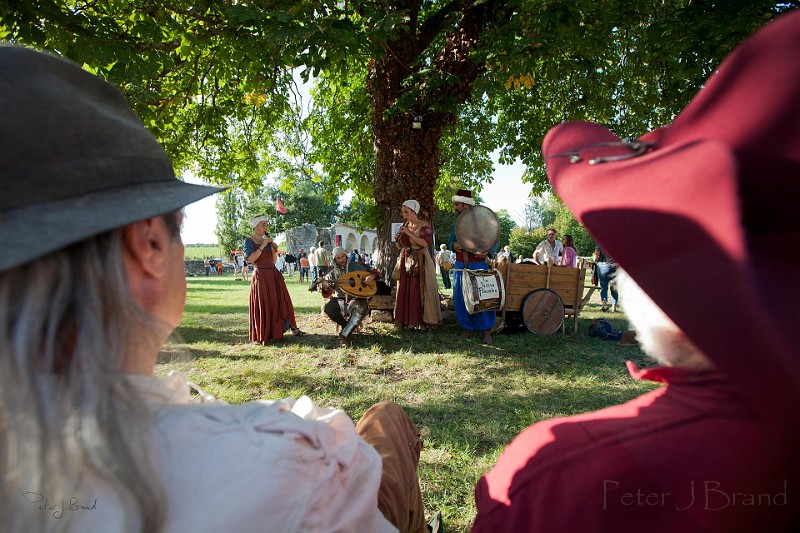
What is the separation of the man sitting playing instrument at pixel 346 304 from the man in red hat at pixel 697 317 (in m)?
5.73

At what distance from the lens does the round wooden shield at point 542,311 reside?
7.19 m

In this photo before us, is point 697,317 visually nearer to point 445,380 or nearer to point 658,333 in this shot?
point 658,333

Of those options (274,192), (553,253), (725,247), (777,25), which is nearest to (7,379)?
(725,247)

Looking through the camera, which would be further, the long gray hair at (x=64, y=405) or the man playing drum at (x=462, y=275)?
the man playing drum at (x=462, y=275)

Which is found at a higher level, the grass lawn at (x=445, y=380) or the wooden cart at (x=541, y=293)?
the wooden cart at (x=541, y=293)

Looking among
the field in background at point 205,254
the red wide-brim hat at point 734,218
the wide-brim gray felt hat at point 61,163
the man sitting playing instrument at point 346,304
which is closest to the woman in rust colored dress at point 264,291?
the man sitting playing instrument at point 346,304

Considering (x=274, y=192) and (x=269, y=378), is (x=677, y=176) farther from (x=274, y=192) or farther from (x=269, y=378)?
(x=274, y=192)

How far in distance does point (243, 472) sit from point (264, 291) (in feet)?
21.5

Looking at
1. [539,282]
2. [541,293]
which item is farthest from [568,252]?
[541,293]

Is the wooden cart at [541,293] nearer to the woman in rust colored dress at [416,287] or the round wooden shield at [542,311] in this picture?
the round wooden shield at [542,311]

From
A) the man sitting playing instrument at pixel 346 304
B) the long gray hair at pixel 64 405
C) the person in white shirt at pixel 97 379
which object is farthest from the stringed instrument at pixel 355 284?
the long gray hair at pixel 64 405

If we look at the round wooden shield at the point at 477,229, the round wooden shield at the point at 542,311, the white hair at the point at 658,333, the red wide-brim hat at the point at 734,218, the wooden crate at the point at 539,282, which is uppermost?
the round wooden shield at the point at 477,229

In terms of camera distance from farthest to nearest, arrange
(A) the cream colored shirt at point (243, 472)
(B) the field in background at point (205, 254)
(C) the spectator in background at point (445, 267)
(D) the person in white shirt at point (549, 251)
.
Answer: (B) the field in background at point (205, 254) < (C) the spectator in background at point (445, 267) < (D) the person in white shirt at point (549, 251) < (A) the cream colored shirt at point (243, 472)

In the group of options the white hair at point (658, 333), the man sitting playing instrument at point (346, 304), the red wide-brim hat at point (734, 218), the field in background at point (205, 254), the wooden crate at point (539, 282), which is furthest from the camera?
the field in background at point (205, 254)
